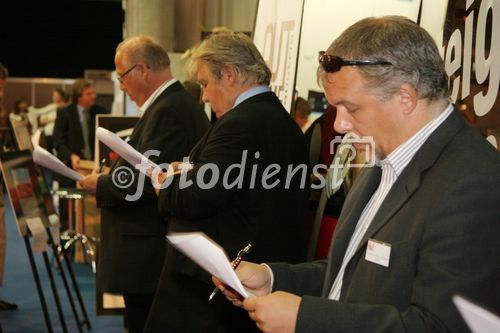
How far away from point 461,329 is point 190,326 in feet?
5.65

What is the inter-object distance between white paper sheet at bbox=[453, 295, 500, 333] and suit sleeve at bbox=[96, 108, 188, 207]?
2.20 meters

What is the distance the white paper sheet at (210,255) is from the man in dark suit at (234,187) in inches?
40.9

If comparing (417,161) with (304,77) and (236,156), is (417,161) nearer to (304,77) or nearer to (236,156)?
(236,156)

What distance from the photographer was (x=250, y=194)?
8.80ft

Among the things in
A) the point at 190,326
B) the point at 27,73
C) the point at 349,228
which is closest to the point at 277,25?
the point at 190,326

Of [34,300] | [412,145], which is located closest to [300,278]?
[412,145]

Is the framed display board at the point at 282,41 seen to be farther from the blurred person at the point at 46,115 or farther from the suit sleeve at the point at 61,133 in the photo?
the blurred person at the point at 46,115

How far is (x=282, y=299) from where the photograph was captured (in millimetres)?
1499

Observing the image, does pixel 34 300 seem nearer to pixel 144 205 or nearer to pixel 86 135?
pixel 86 135

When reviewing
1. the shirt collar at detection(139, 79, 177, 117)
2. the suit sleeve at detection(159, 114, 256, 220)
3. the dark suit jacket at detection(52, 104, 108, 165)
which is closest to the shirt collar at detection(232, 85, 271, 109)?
the suit sleeve at detection(159, 114, 256, 220)

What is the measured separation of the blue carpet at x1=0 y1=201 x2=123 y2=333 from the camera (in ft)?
16.8

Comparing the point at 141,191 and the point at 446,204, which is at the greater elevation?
the point at 446,204

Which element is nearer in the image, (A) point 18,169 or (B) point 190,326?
(B) point 190,326

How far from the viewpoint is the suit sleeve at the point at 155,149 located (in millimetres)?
3316
